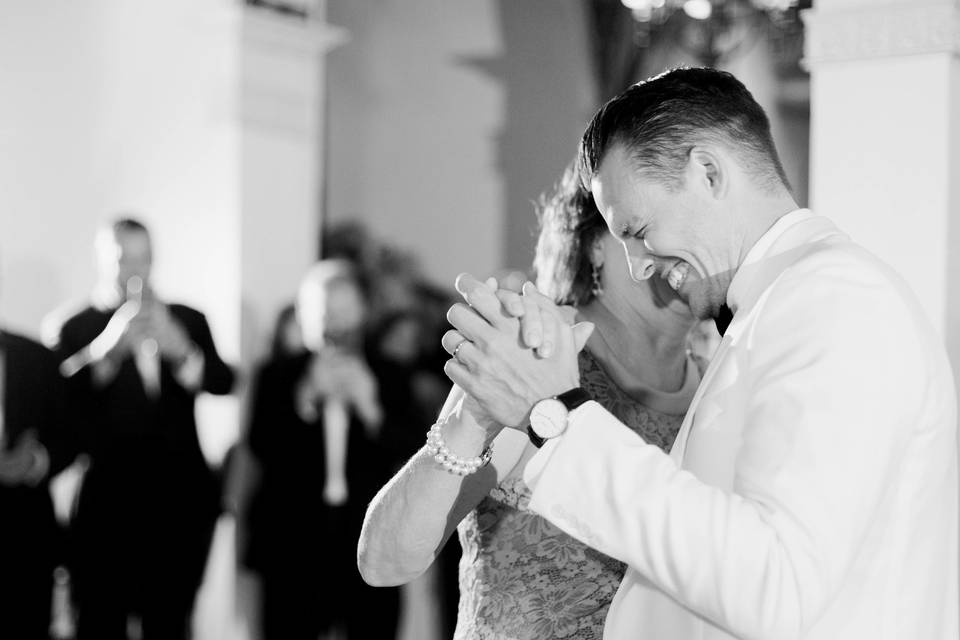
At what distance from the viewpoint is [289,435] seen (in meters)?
5.61

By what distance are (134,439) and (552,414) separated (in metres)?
4.32

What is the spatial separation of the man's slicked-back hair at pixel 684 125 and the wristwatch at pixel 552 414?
31 centimetres

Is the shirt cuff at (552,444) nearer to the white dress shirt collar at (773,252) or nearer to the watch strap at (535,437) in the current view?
the watch strap at (535,437)

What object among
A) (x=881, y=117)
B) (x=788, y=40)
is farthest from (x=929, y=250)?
(x=788, y=40)

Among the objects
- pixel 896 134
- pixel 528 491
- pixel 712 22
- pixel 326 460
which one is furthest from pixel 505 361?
pixel 712 22

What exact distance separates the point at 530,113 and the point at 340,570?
15.2ft

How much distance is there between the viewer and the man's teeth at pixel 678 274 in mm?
1740

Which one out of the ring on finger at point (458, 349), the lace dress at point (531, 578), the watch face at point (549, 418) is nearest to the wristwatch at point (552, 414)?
the watch face at point (549, 418)

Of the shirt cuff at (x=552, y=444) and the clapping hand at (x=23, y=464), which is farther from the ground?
the shirt cuff at (x=552, y=444)

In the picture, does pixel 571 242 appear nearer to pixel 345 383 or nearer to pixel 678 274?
pixel 678 274

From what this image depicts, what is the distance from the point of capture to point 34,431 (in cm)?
528

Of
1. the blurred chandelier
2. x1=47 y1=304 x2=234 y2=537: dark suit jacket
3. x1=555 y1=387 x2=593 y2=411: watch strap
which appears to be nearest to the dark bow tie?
x1=555 y1=387 x2=593 y2=411: watch strap

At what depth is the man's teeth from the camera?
174 centimetres

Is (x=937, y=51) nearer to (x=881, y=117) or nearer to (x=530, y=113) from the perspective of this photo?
(x=881, y=117)
